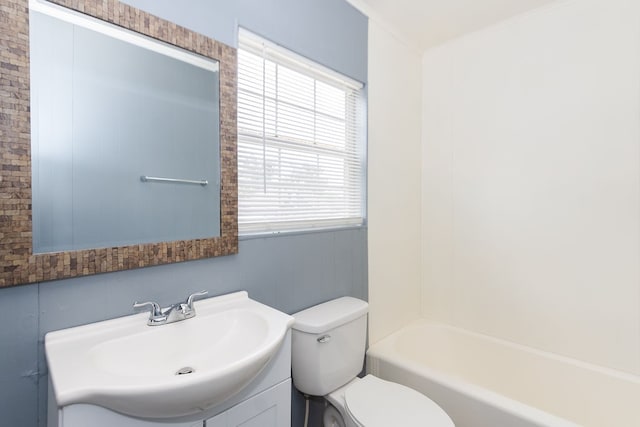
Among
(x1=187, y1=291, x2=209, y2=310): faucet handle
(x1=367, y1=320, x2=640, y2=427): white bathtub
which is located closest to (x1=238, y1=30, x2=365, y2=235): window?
(x1=187, y1=291, x2=209, y2=310): faucet handle

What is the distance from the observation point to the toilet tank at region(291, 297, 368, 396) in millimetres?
1378

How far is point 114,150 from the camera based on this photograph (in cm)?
101

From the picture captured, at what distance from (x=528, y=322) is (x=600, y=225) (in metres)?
0.70

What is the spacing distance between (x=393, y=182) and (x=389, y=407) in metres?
1.32

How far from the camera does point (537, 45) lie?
6.20 feet

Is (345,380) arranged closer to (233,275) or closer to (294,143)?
(233,275)

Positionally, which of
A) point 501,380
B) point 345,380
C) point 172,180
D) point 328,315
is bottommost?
point 501,380

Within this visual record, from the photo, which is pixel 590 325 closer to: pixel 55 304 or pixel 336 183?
pixel 336 183

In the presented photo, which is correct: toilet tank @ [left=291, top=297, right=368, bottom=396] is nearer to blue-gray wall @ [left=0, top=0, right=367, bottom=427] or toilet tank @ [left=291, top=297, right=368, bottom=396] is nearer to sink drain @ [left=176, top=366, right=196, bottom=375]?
blue-gray wall @ [left=0, top=0, right=367, bottom=427]

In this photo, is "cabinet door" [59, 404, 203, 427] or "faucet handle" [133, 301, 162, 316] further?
"faucet handle" [133, 301, 162, 316]

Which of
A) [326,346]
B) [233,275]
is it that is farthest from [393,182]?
[233,275]

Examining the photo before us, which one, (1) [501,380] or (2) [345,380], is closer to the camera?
(2) [345,380]

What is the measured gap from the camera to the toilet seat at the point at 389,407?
4.04ft

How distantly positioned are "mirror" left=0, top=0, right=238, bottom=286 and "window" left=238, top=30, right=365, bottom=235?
11 centimetres
